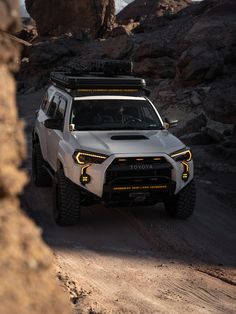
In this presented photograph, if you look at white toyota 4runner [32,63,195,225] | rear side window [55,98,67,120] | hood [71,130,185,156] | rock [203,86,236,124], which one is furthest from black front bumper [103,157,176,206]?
rock [203,86,236,124]

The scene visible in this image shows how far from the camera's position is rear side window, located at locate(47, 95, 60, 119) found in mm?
9464

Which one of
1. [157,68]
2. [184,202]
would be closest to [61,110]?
[184,202]

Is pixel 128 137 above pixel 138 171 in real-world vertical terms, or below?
above

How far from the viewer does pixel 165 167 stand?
7.71m

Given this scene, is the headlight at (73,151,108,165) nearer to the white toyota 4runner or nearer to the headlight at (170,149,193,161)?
A: the white toyota 4runner

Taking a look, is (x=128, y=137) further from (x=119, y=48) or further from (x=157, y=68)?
(x=119, y=48)

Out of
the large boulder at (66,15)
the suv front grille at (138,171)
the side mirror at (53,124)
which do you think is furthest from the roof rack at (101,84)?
the large boulder at (66,15)

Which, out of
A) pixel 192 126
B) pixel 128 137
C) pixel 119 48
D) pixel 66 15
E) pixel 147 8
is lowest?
pixel 192 126

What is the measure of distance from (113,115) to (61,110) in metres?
0.92

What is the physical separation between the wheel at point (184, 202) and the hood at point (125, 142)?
67 centimetres

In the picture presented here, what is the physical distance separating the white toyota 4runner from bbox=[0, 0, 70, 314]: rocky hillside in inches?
211

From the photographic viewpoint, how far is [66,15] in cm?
4488

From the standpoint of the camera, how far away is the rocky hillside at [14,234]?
188 cm

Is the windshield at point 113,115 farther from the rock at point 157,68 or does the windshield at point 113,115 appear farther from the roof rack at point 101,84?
the rock at point 157,68
